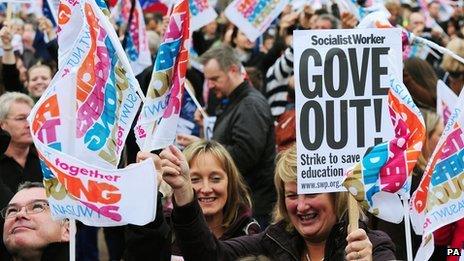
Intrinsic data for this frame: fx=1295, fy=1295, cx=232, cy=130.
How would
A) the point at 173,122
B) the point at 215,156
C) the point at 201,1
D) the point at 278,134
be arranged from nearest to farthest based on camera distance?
the point at 173,122, the point at 215,156, the point at 278,134, the point at 201,1

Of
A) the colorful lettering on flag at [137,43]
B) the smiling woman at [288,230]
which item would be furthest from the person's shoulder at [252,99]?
the smiling woman at [288,230]

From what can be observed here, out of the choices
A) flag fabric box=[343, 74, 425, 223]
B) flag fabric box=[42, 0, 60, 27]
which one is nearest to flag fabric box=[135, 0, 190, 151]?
flag fabric box=[343, 74, 425, 223]

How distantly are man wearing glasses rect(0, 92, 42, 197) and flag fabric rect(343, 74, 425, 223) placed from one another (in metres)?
3.55

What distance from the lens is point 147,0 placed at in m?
12.3

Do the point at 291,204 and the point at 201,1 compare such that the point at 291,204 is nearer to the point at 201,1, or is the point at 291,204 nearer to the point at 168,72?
the point at 168,72

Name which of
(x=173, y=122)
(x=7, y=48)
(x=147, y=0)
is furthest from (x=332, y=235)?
(x=147, y=0)

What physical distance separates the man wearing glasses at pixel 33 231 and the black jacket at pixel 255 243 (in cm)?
83

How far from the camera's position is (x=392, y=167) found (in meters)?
5.46

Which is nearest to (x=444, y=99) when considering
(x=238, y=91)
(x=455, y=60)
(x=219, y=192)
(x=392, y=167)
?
(x=238, y=91)

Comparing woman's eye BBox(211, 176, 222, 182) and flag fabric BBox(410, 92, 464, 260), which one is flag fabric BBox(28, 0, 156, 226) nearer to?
woman's eye BBox(211, 176, 222, 182)

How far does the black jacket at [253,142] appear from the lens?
9.20 meters

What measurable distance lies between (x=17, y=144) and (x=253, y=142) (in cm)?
168

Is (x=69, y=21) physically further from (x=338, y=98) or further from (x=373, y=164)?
(x=373, y=164)

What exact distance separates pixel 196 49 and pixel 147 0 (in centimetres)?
172
